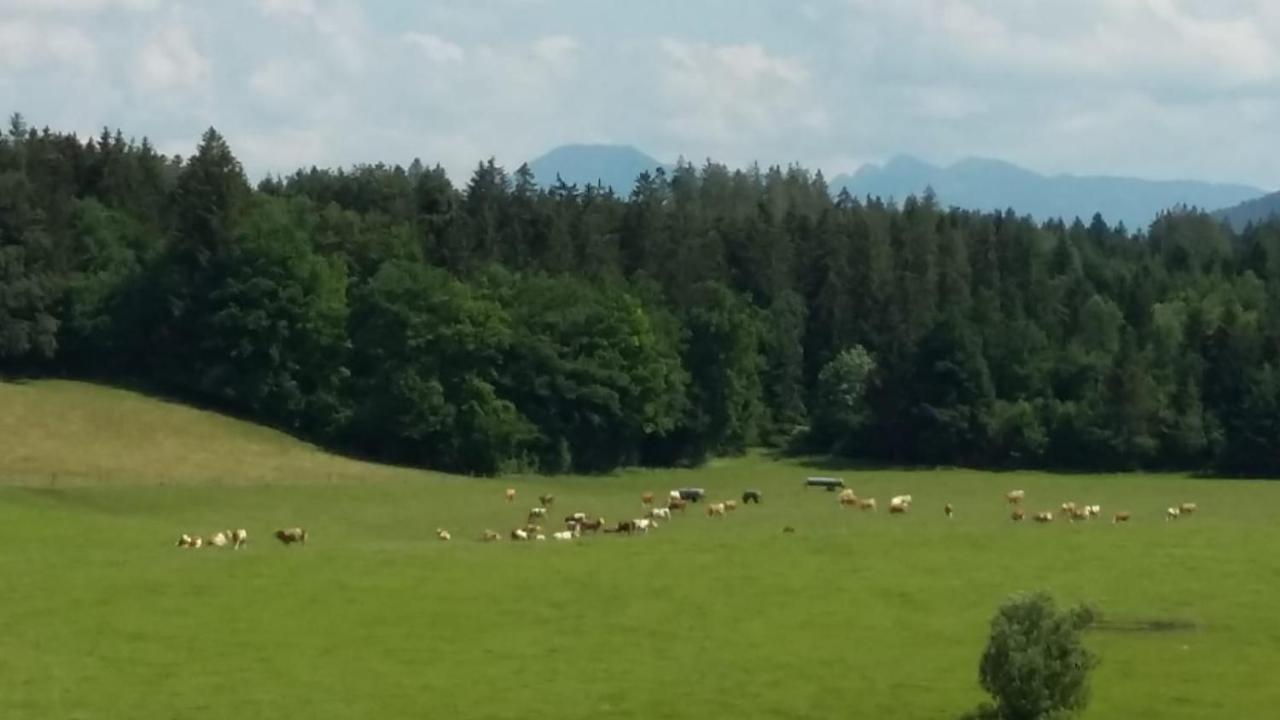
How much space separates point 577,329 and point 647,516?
37690 millimetres

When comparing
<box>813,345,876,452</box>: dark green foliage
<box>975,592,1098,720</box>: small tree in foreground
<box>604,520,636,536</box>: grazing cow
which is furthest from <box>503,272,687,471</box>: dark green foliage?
<box>975,592,1098,720</box>: small tree in foreground

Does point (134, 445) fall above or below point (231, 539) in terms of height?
above

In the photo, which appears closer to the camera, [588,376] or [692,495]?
[692,495]

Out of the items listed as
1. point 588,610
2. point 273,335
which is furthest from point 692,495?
point 588,610

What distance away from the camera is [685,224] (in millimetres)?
133750

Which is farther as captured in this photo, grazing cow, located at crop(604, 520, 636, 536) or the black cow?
the black cow

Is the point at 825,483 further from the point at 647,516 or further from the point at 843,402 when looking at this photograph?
the point at 843,402

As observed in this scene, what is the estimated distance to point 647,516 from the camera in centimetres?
6950

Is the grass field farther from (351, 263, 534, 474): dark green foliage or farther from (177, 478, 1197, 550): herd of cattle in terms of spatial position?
(351, 263, 534, 474): dark green foliage

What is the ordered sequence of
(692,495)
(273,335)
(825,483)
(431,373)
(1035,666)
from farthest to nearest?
(273,335) < (431,373) < (825,483) < (692,495) < (1035,666)

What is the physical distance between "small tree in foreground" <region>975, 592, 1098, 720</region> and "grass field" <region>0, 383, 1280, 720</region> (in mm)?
1077

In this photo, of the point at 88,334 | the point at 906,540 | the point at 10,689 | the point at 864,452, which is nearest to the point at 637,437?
the point at 864,452

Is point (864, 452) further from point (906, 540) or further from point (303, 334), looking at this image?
point (906, 540)

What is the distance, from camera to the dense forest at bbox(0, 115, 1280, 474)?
100 meters
